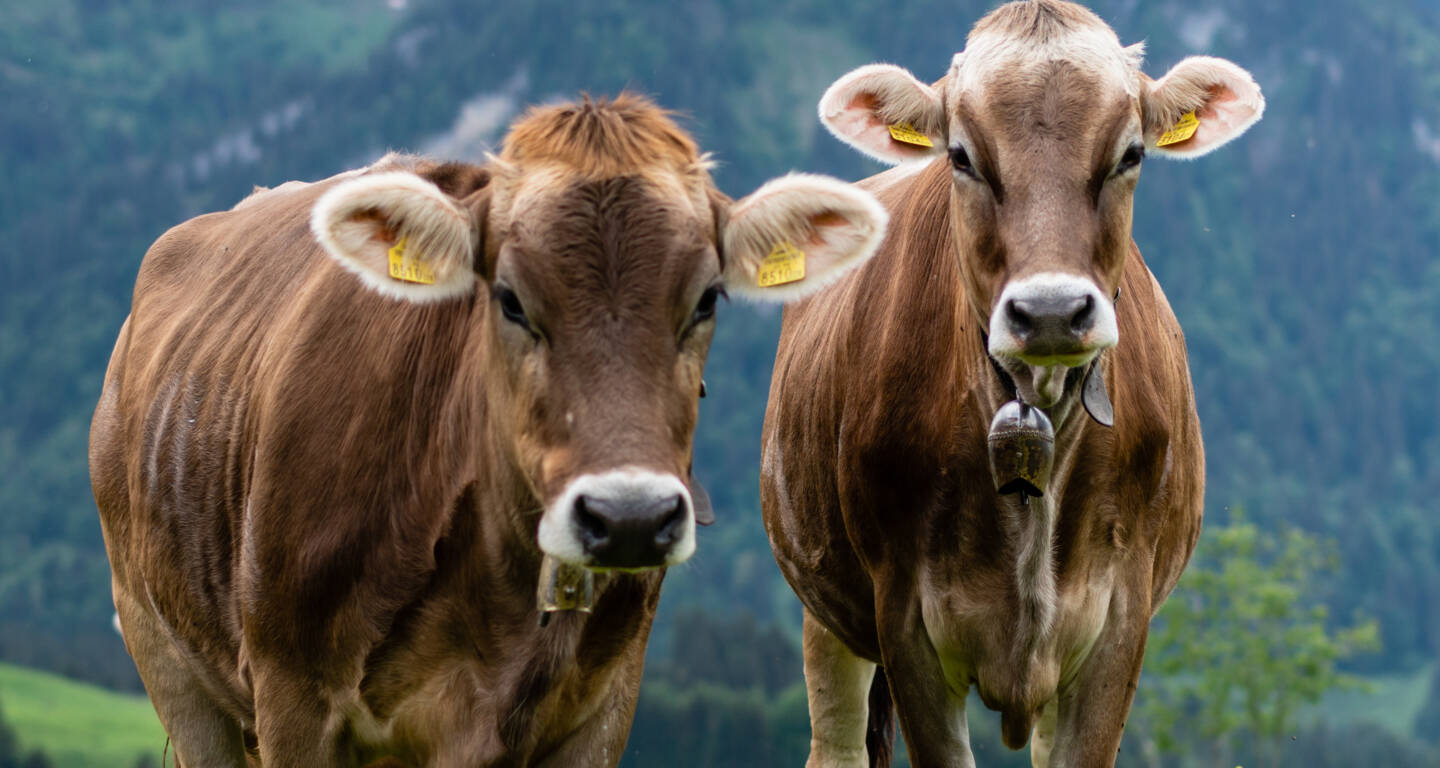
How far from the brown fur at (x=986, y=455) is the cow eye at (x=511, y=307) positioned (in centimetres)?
158

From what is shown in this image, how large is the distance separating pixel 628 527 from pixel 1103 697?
256 centimetres

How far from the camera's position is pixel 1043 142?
496 centimetres

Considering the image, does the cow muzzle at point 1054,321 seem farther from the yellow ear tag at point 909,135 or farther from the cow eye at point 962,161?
the yellow ear tag at point 909,135

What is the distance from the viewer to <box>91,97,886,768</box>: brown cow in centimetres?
397

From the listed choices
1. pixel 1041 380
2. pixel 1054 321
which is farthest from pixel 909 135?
pixel 1054 321

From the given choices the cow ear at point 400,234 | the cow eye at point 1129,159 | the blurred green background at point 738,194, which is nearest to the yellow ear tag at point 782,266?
the cow ear at point 400,234

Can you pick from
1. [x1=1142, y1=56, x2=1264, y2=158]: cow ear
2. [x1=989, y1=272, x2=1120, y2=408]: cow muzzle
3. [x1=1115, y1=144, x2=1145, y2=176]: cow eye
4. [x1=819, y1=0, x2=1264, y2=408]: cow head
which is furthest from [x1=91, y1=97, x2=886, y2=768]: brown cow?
[x1=1142, y1=56, x2=1264, y2=158]: cow ear

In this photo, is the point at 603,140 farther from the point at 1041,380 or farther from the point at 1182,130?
the point at 1182,130

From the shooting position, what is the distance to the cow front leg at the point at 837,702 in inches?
308

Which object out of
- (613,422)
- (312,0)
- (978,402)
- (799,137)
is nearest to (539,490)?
(613,422)

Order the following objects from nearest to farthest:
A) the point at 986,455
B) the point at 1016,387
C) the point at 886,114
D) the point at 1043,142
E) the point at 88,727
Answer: the point at 1043,142
the point at 1016,387
the point at 986,455
the point at 886,114
the point at 88,727

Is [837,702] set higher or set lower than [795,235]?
lower

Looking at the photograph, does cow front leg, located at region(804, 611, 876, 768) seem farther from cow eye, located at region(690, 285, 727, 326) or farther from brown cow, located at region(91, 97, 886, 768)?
cow eye, located at region(690, 285, 727, 326)

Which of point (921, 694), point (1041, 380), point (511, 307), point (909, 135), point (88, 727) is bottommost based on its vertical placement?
point (88, 727)
